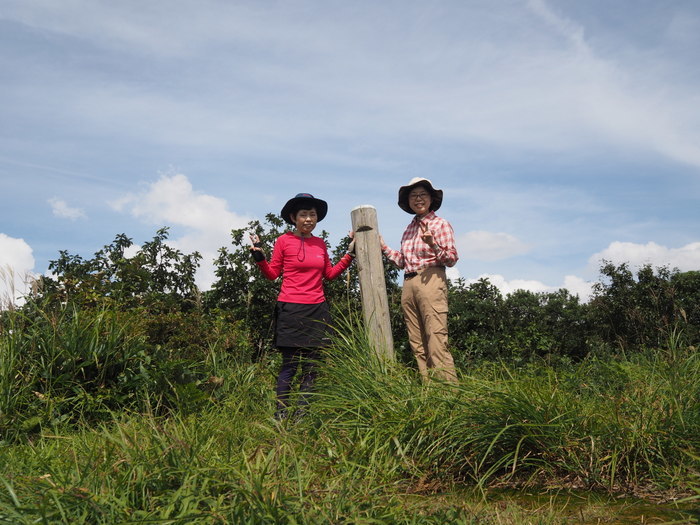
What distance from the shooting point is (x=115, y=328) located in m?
5.44

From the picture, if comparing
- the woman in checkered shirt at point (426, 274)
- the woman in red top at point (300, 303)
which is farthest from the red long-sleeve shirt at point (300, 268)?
the woman in checkered shirt at point (426, 274)

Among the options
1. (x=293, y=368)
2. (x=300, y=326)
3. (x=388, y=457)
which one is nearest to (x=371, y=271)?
(x=300, y=326)

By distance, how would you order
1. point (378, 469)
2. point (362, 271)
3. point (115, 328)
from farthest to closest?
1. point (362, 271)
2. point (115, 328)
3. point (378, 469)

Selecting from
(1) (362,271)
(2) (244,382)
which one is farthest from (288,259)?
(2) (244,382)

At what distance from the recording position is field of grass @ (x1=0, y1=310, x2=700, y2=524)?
2.46m

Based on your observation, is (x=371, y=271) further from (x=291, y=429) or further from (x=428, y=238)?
(x=291, y=429)

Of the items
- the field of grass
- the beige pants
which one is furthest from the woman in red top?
the beige pants

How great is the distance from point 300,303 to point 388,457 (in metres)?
2.20

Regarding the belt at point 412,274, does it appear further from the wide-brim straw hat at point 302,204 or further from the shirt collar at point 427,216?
the wide-brim straw hat at point 302,204

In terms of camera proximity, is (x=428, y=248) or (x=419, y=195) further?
(x=419, y=195)

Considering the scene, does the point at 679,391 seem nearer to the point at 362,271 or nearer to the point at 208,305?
the point at 362,271

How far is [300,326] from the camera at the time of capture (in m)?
5.36

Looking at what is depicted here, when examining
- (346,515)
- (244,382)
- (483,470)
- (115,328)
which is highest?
(115,328)

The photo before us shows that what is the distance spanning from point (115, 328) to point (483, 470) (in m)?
3.55
